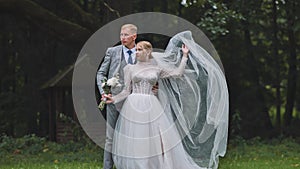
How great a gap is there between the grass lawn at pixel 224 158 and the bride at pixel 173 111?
5.39 feet

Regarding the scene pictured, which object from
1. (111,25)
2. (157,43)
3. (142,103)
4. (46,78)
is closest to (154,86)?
(142,103)

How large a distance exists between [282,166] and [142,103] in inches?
114

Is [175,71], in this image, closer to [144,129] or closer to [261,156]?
[144,129]

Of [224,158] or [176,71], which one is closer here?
[176,71]

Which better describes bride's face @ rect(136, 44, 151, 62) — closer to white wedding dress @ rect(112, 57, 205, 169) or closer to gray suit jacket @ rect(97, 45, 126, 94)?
white wedding dress @ rect(112, 57, 205, 169)

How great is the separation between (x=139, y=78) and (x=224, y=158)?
4.15 meters

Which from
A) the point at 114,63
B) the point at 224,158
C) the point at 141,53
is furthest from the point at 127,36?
the point at 224,158

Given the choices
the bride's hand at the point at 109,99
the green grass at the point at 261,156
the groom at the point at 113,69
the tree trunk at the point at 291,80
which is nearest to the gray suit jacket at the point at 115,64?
the groom at the point at 113,69

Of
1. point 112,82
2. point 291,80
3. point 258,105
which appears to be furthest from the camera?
point 258,105

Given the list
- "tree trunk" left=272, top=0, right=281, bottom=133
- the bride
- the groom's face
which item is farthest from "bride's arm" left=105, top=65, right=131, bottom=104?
"tree trunk" left=272, top=0, right=281, bottom=133

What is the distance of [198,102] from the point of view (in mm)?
7469

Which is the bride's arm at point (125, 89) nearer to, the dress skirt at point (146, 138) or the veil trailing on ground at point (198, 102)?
the dress skirt at point (146, 138)

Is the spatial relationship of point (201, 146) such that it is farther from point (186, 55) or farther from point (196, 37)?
point (196, 37)

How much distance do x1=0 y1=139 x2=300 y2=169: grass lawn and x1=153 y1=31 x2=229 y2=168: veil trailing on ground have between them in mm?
1601
